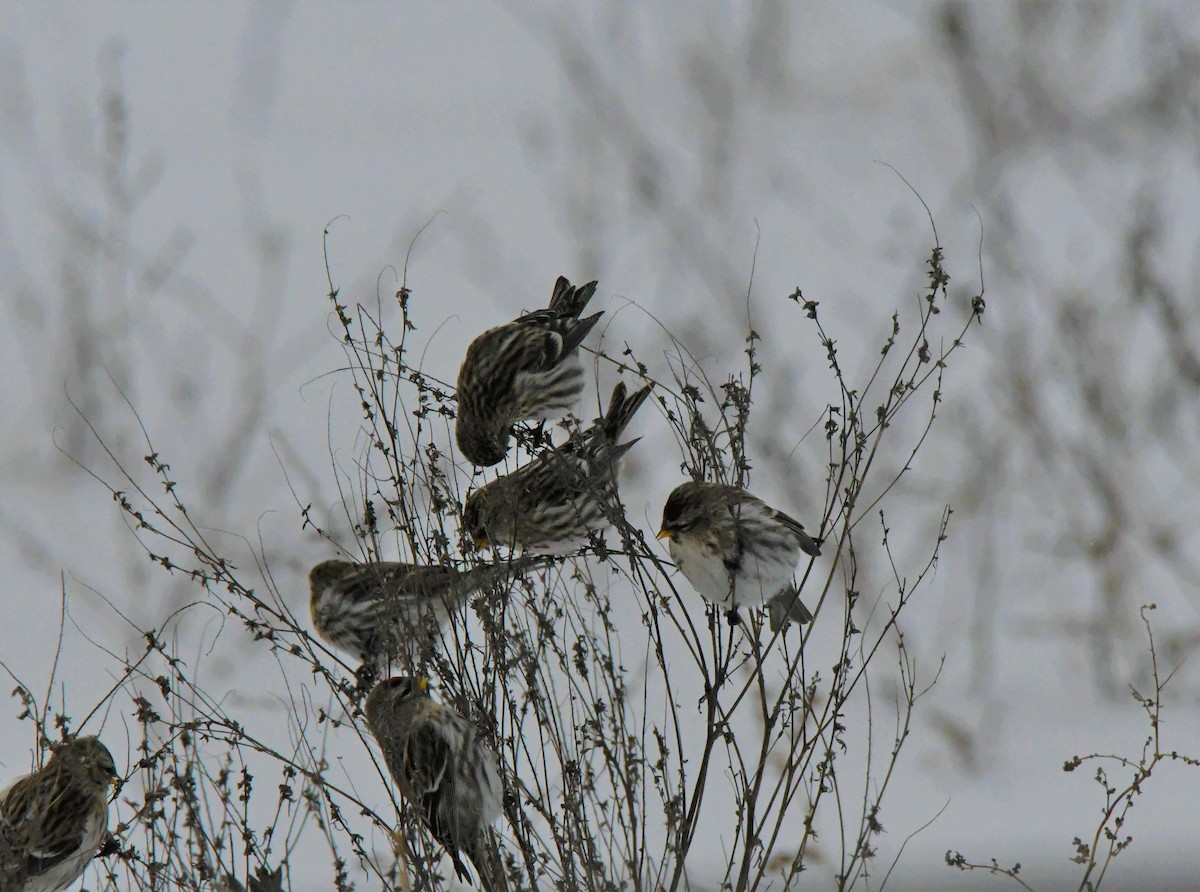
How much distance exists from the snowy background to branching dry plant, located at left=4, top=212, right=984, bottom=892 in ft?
0.92

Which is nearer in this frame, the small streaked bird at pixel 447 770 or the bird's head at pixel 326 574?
the small streaked bird at pixel 447 770

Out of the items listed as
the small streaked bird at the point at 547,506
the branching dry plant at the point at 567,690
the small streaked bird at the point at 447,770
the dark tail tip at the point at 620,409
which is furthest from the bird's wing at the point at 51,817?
the dark tail tip at the point at 620,409

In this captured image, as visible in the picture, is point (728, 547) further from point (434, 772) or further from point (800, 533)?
point (434, 772)

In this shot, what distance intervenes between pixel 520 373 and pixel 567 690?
1229 mm

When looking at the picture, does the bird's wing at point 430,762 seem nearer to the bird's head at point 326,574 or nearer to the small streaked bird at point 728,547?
the small streaked bird at point 728,547

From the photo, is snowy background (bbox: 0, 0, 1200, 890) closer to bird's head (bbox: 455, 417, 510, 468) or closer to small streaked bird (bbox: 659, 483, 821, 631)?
bird's head (bbox: 455, 417, 510, 468)

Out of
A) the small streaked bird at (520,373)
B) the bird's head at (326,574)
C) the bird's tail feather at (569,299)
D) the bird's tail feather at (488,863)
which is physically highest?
the bird's tail feather at (569,299)

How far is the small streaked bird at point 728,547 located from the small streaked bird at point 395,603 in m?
0.74

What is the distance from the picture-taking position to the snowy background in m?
7.14

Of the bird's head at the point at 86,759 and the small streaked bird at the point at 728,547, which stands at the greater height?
the small streaked bird at the point at 728,547

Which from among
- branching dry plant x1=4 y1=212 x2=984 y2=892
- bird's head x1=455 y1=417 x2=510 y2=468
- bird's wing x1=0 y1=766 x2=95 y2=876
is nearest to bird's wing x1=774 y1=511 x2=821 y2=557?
branching dry plant x1=4 y1=212 x2=984 y2=892

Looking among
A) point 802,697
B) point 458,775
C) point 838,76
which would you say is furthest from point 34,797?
point 838,76

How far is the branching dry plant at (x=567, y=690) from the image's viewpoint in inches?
134

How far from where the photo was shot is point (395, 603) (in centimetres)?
342
